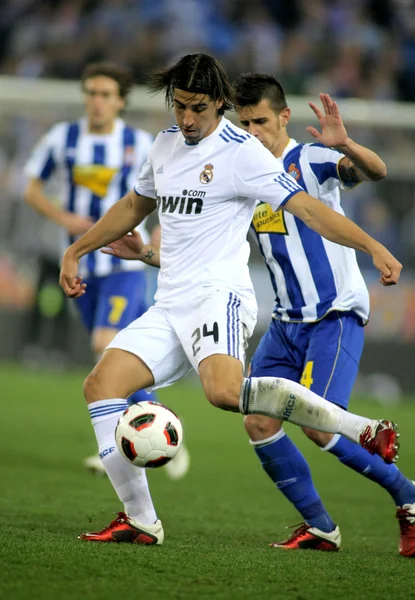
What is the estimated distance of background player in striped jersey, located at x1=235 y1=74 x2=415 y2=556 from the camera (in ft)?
17.9

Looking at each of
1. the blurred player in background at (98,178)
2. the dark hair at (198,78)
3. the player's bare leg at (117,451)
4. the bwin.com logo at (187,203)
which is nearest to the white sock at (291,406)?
the player's bare leg at (117,451)

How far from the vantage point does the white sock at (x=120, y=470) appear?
484 centimetres

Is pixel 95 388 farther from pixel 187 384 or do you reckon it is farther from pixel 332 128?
pixel 187 384

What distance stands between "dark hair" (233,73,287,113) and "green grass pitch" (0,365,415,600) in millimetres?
2278

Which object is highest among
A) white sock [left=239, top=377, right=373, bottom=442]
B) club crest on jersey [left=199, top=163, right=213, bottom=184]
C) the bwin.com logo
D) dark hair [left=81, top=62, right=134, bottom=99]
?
dark hair [left=81, top=62, right=134, bottom=99]

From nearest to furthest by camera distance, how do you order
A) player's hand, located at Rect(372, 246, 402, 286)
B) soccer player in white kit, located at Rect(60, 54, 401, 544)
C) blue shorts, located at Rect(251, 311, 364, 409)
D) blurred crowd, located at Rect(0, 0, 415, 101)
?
player's hand, located at Rect(372, 246, 402, 286)
soccer player in white kit, located at Rect(60, 54, 401, 544)
blue shorts, located at Rect(251, 311, 364, 409)
blurred crowd, located at Rect(0, 0, 415, 101)

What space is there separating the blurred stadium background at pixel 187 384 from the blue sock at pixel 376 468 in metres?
0.30

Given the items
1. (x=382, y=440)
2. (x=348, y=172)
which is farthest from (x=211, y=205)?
(x=382, y=440)

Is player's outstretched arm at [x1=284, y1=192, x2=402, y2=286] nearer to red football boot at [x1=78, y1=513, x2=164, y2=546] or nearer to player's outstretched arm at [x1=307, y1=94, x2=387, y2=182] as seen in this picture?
player's outstretched arm at [x1=307, y1=94, x2=387, y2=182]

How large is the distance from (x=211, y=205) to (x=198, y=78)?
587 mm

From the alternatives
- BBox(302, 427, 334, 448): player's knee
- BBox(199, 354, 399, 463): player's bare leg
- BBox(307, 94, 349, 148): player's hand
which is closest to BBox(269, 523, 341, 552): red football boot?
BBox(302, 427, 334, 448): player's knee

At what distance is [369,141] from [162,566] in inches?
377

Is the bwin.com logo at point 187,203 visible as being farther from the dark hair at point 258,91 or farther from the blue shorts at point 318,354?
the blue shorts at point 318,354

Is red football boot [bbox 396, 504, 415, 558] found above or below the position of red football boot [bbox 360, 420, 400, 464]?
below
